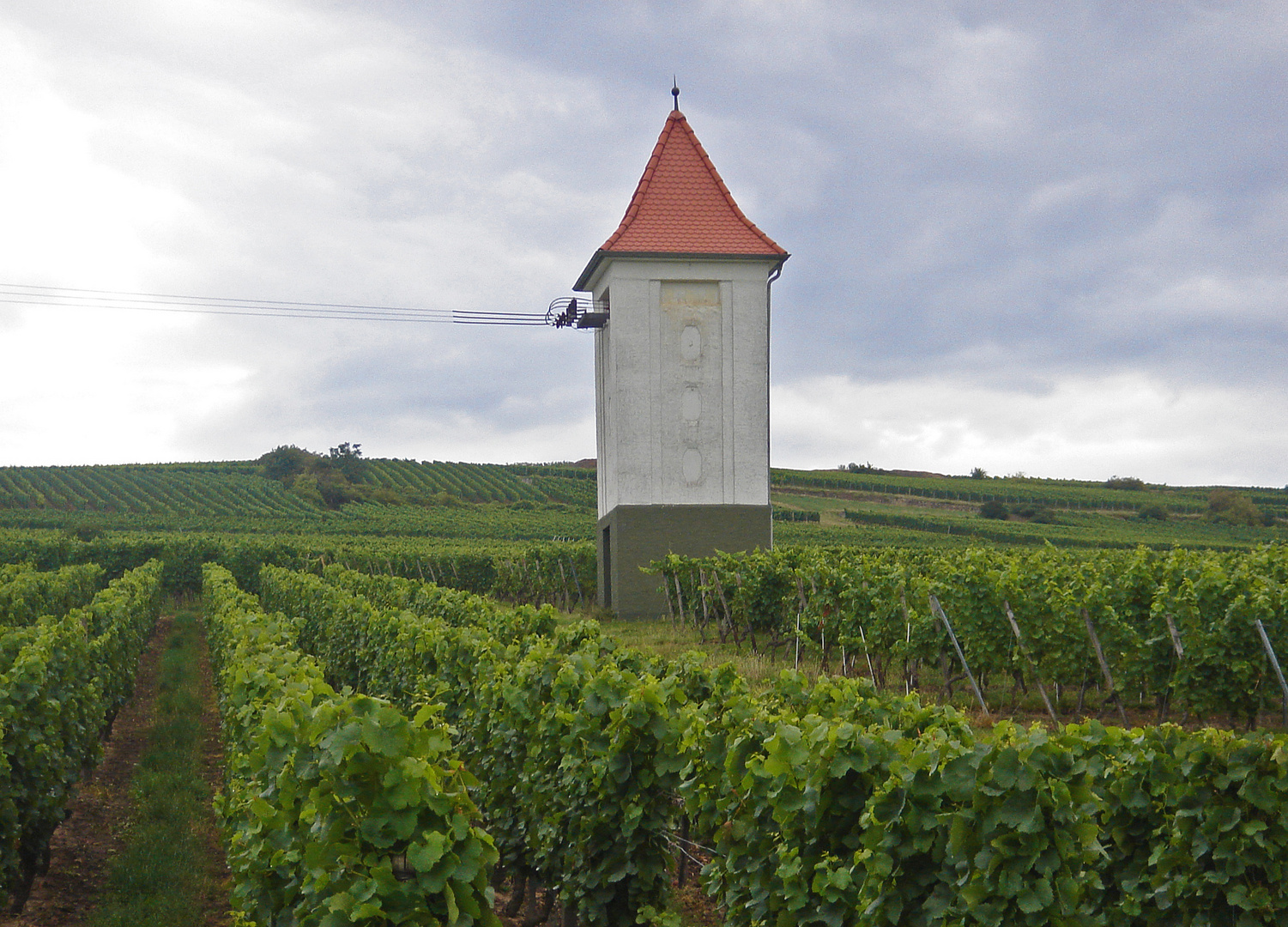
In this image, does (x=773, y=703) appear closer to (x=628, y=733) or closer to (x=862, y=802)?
(x=628, y=733)

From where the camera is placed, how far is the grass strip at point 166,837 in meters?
7.52

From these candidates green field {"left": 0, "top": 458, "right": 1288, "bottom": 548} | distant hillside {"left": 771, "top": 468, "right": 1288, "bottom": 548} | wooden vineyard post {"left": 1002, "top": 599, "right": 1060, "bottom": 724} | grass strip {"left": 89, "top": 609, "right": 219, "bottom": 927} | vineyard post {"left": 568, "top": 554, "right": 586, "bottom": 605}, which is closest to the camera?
grass strip {"left": 89, "top": 609, "right": 219, "bottom": 927}

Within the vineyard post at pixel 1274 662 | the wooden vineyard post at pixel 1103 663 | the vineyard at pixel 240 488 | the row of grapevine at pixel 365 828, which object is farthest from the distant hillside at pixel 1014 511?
the row of grapevine at pixel 365 828

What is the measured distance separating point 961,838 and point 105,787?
10.0 metres

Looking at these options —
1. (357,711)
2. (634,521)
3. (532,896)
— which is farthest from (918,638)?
(634,521)

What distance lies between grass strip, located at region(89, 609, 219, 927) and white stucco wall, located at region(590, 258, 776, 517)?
40.3ft

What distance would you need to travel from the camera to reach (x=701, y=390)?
2580 cm

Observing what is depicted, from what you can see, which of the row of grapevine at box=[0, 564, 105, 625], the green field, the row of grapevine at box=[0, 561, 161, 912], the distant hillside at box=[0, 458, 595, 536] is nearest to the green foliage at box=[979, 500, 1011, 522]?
the green field

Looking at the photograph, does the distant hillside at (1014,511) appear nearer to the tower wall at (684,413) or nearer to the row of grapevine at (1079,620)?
the tower wall at (684,413)

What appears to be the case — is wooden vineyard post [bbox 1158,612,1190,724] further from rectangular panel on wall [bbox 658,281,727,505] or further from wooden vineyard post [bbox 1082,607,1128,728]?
rectangular panel on wall [bbox 658,281,727,505]

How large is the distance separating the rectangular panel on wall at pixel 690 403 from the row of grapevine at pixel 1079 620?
7533 mm

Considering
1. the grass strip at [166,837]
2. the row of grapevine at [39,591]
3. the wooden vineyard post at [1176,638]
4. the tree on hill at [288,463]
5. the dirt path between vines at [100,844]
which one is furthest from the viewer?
the tree on hill at [288,463]

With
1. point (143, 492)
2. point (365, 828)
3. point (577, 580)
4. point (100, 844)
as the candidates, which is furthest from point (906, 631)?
point (143, 492)

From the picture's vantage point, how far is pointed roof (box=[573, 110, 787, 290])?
2581 centimetres
